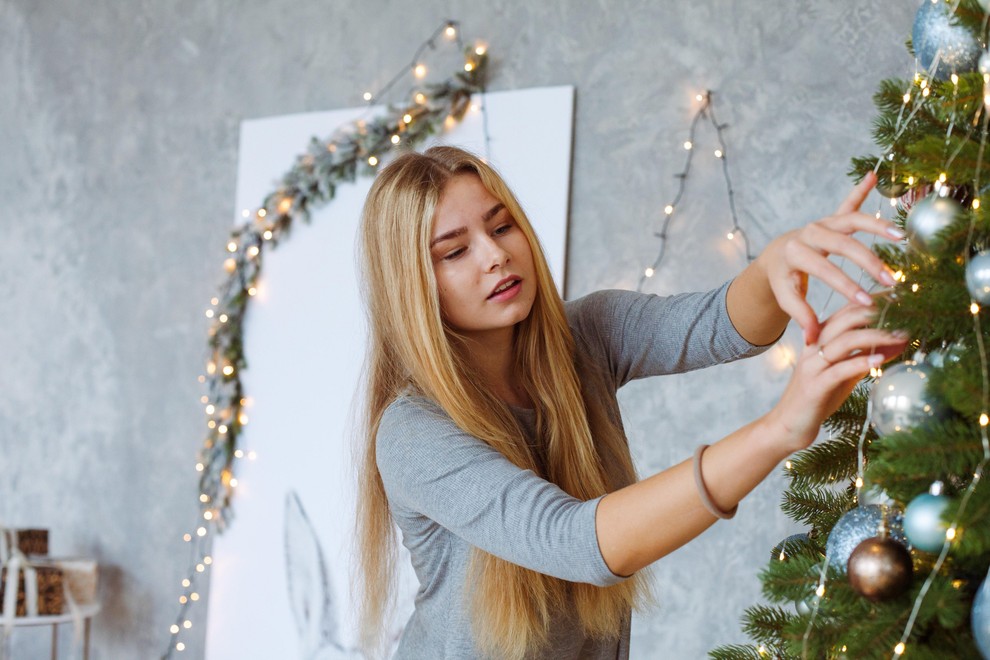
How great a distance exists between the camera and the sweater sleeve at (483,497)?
92cm

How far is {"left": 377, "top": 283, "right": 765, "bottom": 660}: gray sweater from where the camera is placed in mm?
956

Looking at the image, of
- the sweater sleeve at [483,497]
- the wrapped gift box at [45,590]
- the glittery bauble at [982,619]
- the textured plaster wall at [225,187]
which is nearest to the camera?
the glittery bauble at [982,619]

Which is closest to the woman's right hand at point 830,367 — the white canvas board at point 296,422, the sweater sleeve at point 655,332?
the sweater sleeve at point 655,332

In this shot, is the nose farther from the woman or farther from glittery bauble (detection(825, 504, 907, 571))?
glittery bauble (detection(825, 504, 907, 571))

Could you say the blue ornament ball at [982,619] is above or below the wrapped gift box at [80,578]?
above

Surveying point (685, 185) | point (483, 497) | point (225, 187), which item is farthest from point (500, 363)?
point (225, 187)

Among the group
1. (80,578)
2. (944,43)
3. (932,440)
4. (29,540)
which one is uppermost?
(944,43)

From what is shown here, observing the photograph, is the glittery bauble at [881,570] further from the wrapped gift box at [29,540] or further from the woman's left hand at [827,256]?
the wrapped gift box at [29,540]

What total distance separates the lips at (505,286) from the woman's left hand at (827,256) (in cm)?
45

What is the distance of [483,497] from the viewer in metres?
1.03

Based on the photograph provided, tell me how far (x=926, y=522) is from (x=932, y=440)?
58 millimetres

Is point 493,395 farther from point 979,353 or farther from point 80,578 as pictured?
point 80,578

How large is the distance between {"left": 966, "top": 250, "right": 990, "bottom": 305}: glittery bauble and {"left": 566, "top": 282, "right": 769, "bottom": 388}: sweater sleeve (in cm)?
54

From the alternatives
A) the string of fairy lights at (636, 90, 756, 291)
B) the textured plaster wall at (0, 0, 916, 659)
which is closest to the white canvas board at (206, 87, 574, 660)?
the textured plaster wall at (0, 0, 916, 659)
